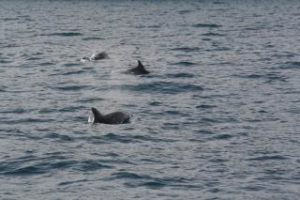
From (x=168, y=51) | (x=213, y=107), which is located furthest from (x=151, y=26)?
(x=213, y=107)

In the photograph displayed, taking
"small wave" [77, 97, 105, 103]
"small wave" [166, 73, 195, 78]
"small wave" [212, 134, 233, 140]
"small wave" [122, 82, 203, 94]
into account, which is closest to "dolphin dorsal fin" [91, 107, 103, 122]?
"small wave" [212, 134, 233, 140]

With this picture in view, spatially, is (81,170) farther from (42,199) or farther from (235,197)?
(235,197)

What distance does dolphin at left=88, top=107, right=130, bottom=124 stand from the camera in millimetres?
25109

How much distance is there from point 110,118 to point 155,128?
6.11 feet

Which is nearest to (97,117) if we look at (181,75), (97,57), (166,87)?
(166,87)

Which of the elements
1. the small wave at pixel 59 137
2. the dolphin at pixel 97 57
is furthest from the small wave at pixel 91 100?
the dolphin at pixel 97 57

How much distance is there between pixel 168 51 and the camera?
168 feet

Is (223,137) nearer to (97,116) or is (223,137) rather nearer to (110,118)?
(110,118)

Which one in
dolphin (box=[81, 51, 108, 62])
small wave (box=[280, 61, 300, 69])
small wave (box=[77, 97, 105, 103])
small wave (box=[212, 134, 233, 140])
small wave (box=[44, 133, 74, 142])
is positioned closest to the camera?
small wave (box=[44, 133, 74, 142])

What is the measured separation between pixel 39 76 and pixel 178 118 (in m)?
13.3

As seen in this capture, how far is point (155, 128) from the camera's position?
2411 cm

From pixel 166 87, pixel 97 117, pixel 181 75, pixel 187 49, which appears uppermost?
pixel 97 117

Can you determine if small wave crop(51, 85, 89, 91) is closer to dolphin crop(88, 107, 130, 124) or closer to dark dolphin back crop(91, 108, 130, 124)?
dolphin crop(88, 107, 130, 124)

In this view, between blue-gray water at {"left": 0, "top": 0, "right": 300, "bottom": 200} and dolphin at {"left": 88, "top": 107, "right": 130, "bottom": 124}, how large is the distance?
397 millimetres
